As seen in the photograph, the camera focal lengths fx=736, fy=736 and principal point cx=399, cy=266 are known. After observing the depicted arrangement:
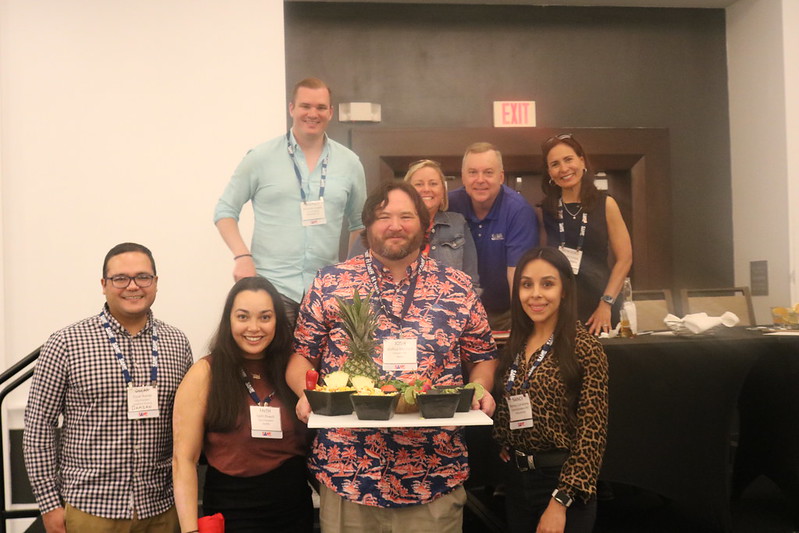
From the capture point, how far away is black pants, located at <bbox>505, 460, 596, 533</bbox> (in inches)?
92.3

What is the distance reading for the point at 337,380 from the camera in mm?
2143

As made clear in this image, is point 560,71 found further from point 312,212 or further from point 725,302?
point 312,212

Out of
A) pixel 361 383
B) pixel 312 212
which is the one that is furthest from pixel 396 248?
pixel 312 212

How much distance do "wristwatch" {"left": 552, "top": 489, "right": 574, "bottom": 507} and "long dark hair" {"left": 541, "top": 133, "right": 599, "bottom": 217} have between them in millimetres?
1812

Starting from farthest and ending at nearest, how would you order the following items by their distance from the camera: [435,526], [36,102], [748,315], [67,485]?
[748,315] → [36,102] → [67,485] → [435,526]

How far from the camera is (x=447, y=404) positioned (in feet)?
6.81

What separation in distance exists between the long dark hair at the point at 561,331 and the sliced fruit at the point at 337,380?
614mm

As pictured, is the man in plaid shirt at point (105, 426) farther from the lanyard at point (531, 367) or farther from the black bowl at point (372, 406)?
the lanyard at point (531, 367)

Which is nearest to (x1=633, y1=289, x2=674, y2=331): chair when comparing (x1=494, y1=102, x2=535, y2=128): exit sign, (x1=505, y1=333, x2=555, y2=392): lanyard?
(x1=494, y1=102, x2=535, y2=128): exit sign

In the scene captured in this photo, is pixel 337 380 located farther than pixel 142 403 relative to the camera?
No

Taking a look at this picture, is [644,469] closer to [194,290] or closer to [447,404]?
[447,404]

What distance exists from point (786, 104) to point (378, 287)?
3782 millimetres

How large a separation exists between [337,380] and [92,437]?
948mm

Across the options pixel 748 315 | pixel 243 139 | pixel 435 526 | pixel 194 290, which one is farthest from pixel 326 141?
pixel 748 315
